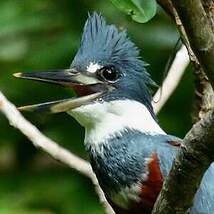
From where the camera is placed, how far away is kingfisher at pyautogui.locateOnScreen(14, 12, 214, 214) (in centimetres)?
405

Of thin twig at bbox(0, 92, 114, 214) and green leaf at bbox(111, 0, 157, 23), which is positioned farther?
thin twig at bbox(0, 92, 114, 214)

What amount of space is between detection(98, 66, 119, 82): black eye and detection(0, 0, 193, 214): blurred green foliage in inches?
46.9

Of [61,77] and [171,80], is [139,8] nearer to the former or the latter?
[61,77]

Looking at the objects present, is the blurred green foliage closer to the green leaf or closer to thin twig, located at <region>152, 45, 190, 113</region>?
thin twig, located at <region>152, 45, 190, 113</region>

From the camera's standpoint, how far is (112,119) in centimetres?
427

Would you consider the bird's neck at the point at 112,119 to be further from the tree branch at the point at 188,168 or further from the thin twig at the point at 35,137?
the tree branch at the point at 188,168

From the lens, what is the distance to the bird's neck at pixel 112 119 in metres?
4.13

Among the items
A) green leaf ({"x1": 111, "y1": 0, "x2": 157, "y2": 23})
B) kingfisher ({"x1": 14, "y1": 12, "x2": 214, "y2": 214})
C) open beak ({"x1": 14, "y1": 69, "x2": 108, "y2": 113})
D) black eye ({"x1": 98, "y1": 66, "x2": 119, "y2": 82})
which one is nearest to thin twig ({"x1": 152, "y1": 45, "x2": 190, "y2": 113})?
kingfisher ({"x1": 14, "y1": 12, "x2": 214, "y2": 214})

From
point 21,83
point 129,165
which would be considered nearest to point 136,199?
point 129,165

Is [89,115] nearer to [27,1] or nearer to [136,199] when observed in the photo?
[136,199]

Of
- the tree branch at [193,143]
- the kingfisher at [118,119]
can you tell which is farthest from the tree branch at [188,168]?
the kingfisher at [118,119]

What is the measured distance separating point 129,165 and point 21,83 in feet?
5.69

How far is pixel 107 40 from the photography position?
448 cm

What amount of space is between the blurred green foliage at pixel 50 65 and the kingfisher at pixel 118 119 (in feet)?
3.57
